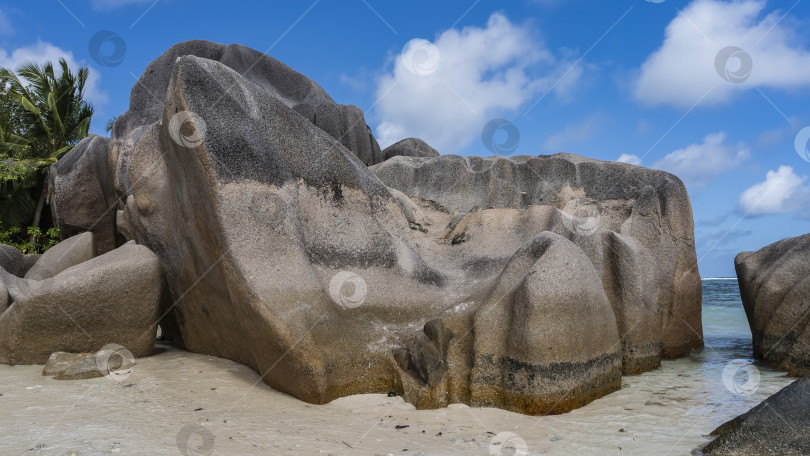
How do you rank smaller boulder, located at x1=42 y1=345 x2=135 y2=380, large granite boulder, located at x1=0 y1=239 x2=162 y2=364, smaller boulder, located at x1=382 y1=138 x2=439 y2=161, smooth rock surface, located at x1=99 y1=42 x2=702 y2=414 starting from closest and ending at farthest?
smooth rock surface, located at x1=99 y1=42 x2=702 y2=414 → smaller boulder, located at x1=42 y1=345 x2=135 y2=380 → large granite boulder, located at x1=0 y1=239 x2=162 y2=364 → smaller boulder, located at x1=382 y1=138 x2=439 y2=161

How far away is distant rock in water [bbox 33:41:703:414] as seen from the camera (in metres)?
4.22

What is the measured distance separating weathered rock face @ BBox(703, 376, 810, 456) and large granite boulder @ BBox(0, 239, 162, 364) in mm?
4336

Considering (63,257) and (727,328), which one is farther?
(727,328)

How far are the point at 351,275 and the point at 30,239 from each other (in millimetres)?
15972

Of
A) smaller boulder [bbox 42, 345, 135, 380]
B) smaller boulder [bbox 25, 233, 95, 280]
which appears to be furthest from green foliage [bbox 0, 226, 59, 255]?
smaller boulder [bbox 42, 345, 135, 380]

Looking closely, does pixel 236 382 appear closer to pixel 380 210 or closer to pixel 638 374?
pixel 380 210

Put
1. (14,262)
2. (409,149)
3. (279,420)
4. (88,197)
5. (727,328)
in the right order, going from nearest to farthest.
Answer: (279,420) < (14,262) < (88,197) < (727,328) < (409,149)

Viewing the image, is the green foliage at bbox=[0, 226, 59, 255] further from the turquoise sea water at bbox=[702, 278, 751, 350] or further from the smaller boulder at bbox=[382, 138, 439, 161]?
the turquoise sea water at bbox=[702, 278, 751, 350]

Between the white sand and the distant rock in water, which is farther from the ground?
the distant rock in water

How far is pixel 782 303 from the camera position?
6.31 metres

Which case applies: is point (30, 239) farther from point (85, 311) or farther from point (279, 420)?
point (279, 420)

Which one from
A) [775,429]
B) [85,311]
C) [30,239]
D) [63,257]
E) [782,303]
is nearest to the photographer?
[775,429]

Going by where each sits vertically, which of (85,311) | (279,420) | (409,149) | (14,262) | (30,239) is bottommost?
(279,420)

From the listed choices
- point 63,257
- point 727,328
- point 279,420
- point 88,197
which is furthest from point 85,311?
point 727,328
